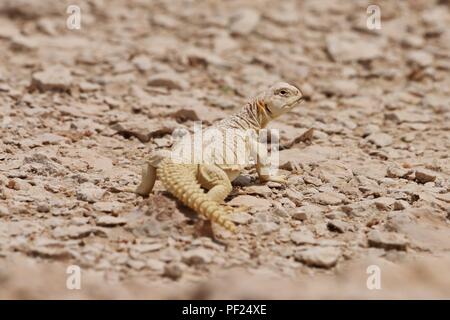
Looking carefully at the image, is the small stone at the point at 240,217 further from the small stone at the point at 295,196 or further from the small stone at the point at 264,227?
the small stone at the point at 295,196

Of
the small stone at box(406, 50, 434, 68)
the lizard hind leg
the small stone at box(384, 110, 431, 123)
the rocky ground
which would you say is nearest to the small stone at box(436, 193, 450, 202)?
the rocky ground

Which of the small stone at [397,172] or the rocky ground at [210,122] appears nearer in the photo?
the rocky ground at [210,122]

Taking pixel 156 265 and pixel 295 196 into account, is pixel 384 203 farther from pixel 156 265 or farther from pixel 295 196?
pixel 156 265

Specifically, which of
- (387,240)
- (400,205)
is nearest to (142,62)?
(400,205)

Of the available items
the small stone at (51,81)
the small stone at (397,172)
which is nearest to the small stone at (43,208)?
the small stone at (397,172)

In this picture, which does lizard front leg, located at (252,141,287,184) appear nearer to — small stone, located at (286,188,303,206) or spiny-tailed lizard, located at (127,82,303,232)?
spiny-tailed lizard, located at (127,82,303,232)
